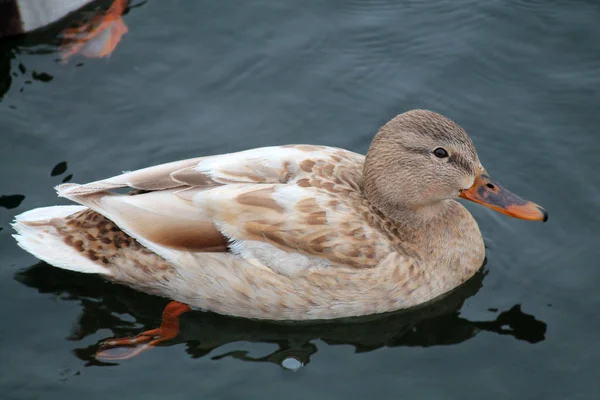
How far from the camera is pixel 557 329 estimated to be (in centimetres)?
636

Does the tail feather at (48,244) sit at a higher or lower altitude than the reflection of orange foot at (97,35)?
lower

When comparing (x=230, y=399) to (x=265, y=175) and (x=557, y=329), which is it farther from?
(x=557, y=329)

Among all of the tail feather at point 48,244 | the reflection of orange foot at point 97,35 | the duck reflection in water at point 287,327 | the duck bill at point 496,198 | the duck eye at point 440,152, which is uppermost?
the reflection of orange foot at point 97,35

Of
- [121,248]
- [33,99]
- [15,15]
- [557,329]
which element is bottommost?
[557,329]

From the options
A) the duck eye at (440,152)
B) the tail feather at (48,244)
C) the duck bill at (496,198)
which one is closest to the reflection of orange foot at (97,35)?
the tail feather at (48,244)

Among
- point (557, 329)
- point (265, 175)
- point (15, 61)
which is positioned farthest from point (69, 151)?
point (557, 329)

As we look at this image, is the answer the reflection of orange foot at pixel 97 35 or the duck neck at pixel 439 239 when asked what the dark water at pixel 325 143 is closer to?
the reflection of orange foot at pixel 97 35

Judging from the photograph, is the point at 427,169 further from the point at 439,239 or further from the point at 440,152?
the point at 439,239

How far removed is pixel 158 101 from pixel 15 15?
5.08 feet

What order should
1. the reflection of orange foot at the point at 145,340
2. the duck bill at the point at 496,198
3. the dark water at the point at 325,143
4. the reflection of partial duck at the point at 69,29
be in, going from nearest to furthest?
the dark water at the point at 325,143
the reflection of orange foot at the point at 145,340
the duck bill at the point at 496,198
the reflection of partial duck at the point at 69,29

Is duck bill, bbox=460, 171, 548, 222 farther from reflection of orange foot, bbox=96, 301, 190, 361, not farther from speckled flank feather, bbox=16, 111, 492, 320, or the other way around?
reflection of orange foot, bbox=96, 301, 190, 361

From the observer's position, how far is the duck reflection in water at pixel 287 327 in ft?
20.6

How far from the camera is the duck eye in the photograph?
248 inches

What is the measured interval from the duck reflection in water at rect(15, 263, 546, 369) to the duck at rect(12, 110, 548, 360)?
3.3 inches
